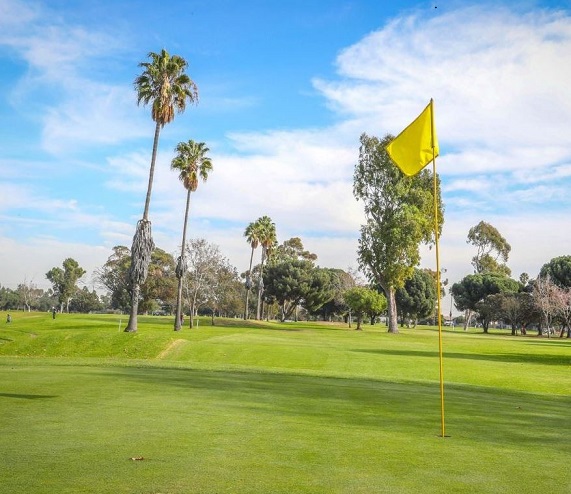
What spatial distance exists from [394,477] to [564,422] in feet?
24.9

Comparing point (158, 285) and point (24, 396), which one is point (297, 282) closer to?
point (158, 285)

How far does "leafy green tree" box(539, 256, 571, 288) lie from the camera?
355 feet

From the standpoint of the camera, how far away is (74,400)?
12281 mm

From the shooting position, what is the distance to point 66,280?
14538cm

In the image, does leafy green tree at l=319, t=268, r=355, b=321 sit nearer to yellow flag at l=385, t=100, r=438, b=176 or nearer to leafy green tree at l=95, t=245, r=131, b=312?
leafy green tree at l=95, t=245, r=131, b=312

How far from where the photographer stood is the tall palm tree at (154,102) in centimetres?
4684

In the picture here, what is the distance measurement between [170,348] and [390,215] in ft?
130

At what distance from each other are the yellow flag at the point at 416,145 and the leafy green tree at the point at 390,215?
53974 millimetres

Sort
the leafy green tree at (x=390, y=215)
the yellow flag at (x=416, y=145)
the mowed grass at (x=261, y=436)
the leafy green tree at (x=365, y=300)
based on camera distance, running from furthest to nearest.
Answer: the leafy green tree at (x=365, y=300), the leafy green tree at (x=390, y=215), the yellow flag at (x=416, y=145), the mowed grass at (x=261, y=436)

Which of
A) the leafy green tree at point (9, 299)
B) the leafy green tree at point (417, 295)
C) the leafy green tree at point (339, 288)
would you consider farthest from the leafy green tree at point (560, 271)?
the leafy green tree at point (9, 299)

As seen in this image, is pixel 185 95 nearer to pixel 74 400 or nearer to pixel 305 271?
pixel 74 400

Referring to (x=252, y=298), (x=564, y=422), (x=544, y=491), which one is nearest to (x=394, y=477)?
(x=544, y=491)

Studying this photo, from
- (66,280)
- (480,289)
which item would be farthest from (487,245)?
Result: (66,280)

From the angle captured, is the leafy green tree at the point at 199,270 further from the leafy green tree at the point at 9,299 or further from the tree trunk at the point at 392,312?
the leafy green tree at the point at 9,299
